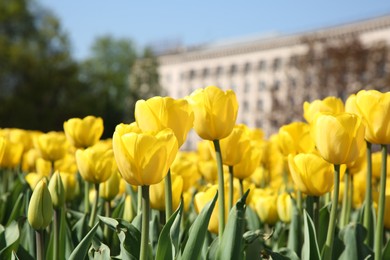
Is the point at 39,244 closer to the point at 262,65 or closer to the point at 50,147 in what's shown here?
the point at 50,147

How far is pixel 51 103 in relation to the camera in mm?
30141

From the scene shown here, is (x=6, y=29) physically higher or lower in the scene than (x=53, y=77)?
higher

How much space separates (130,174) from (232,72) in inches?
2560

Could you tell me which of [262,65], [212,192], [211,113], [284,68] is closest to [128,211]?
[212,192]

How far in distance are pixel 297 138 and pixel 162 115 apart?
0.77 meters

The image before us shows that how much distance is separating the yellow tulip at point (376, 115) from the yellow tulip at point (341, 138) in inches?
6.4

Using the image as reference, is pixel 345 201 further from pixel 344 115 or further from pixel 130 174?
pixel 130 174

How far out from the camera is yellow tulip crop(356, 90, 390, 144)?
1.68m

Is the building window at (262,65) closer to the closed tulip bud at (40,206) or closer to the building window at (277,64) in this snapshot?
the building window at (277,64)

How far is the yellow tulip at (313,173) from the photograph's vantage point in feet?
5.61

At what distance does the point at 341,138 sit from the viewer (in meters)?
1.51

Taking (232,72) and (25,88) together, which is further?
(232,72)

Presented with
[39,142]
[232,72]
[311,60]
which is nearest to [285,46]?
[232,72]

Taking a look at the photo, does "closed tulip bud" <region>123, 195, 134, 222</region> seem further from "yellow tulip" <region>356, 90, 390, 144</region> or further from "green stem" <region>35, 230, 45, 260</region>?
"yellow tulip" <region>356, 90, 390, 144</region>
